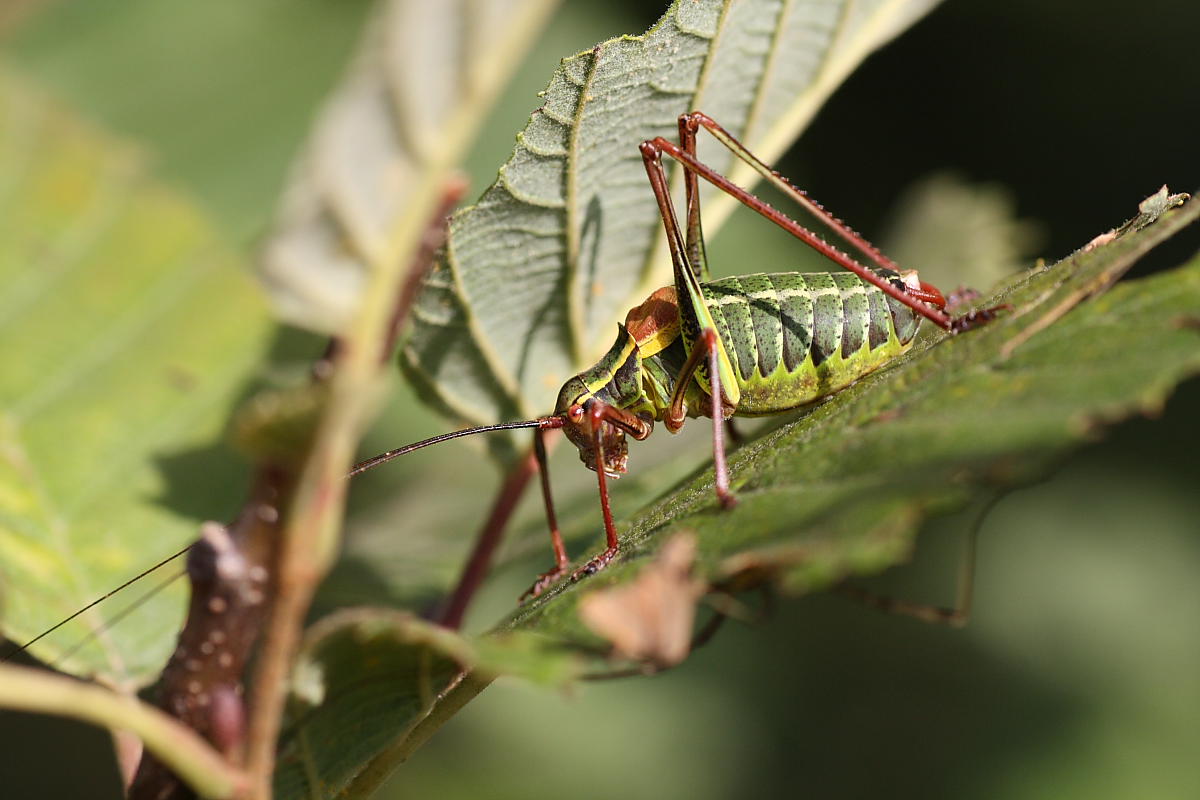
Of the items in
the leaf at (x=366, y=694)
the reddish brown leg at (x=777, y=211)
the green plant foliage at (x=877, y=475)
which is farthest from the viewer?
the reddish brown leg at (x=777, y=211)

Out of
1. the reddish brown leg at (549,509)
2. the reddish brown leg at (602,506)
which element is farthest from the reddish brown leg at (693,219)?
the reddish brown leg at (549,509)

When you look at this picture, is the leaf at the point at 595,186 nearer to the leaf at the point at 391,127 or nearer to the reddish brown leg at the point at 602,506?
the reddish brown leg at the point at 602,506

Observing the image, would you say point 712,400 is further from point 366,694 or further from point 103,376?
point 103,376

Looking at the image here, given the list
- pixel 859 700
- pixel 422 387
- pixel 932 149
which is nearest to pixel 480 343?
pixel 422 387

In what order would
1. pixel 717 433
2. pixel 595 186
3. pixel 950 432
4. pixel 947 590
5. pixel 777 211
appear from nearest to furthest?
pixel 950 432, pixel 717 433, pixel 595 186, pixel 777 211, pixel 947 590

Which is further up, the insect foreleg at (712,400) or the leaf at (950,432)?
the insect foreleg at (712,400)

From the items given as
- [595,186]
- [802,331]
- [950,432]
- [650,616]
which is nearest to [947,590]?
[802,331]

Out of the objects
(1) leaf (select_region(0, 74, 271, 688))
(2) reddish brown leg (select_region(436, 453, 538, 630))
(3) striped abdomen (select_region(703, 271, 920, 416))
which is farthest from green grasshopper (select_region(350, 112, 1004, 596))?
(1) leaf (select_region(0, 74, 271, 688))
